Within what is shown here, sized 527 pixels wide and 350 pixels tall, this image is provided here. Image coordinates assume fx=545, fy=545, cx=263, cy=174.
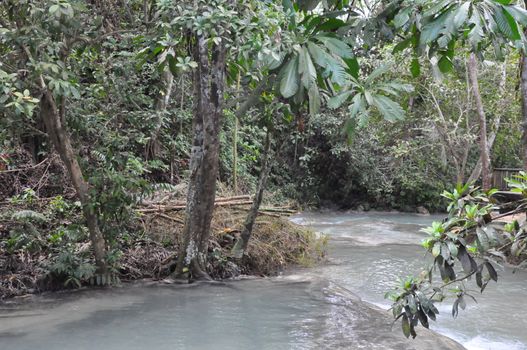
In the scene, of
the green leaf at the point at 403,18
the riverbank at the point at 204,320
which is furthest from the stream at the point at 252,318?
the green leaf at the point at 403,18

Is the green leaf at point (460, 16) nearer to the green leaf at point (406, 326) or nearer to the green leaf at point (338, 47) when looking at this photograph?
the green leaf at point (338, 47)

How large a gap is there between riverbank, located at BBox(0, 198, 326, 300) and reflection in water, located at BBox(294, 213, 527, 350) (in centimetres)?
80

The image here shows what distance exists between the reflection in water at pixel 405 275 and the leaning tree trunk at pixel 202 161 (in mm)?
2020

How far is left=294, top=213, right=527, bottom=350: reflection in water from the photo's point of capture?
17.3 ft

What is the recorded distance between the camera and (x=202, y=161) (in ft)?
19.9

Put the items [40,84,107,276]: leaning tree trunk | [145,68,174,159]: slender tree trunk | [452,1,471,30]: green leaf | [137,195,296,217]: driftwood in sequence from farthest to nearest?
[145,68,174,159]: slender tree trunk, [137,195,296,217]: driftwood, [40,84,107,276]: leaning tree trunk, [452,1,471,30]: green leaf

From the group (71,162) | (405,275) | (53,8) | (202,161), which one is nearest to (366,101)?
(53,8)

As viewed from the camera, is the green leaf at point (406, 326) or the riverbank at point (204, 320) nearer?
the green leaf at point (406, 326)

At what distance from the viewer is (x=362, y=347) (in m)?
4.50

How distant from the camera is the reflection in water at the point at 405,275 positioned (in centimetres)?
529

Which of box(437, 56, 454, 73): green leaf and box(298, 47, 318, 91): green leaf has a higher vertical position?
box(437, 56, 454, 73): green leaf

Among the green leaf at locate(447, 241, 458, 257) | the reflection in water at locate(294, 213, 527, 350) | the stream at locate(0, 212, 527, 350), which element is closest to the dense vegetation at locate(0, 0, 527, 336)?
the green leaf at locate(447, 241, 458, 257)

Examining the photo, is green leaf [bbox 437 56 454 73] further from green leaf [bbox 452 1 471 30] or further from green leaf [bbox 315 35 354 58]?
green leaf [bbox 452 1 471 30]

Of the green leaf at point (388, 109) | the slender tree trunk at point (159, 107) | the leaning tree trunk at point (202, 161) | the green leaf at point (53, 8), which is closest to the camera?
the green leaf at point (388, 109)
